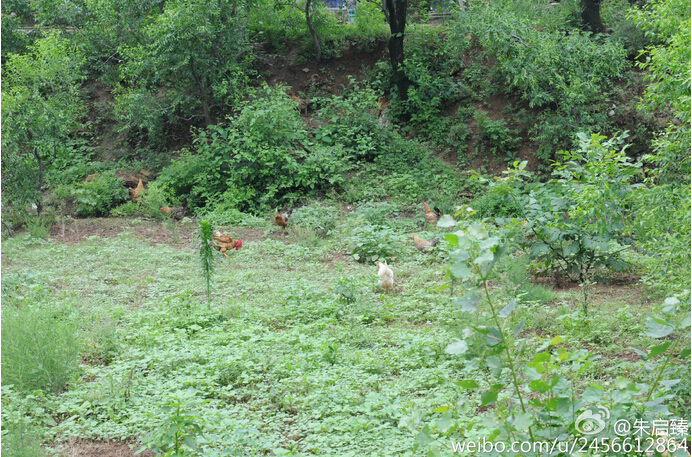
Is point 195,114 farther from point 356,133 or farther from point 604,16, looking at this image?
point 604,16

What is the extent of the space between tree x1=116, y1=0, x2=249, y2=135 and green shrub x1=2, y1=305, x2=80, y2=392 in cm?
893

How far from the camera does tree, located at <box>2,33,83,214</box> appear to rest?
930 centimetres

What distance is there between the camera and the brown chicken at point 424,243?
7918 millimetres

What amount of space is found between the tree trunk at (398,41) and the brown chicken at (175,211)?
20.5 ft

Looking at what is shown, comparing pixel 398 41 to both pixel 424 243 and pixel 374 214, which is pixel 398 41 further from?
pixel 424 243

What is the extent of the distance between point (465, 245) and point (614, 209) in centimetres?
365

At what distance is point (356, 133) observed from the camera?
43.0 ft

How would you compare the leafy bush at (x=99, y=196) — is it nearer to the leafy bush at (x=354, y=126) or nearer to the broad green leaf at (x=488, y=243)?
the leafy bush at (x=354, y=126)

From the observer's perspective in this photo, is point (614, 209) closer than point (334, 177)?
Yes

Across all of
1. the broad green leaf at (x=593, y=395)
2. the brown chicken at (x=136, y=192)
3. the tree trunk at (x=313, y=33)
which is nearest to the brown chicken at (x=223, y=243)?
the brown chicken at (x=136, y=192)

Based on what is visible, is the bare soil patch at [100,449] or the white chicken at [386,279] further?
the white chicken at [386,279]

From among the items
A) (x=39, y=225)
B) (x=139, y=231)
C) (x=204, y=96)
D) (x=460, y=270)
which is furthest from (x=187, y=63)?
(x=460, y=270)

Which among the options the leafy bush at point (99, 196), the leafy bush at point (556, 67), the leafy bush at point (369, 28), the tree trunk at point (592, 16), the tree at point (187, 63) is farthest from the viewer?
Result: the leafy bush at point (369, 28)

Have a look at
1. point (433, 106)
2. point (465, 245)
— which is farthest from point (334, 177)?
point (465, 245)
